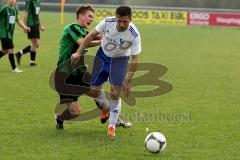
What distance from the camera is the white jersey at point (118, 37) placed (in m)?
7.62

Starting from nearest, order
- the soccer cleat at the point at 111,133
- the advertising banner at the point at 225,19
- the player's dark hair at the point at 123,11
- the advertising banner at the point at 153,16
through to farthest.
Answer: the player's dark hair at the point at 123,11 < the soccer cleat at the point at 111,133 < the advertising banner at the point at 225,19 < the advertising banner at the point at 153,16

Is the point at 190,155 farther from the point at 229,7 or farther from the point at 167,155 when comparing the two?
the point at 229,7

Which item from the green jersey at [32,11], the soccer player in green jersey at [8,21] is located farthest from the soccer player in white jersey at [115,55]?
the green jersey at [32,11]

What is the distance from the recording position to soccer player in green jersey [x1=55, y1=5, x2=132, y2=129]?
7900 millimetres

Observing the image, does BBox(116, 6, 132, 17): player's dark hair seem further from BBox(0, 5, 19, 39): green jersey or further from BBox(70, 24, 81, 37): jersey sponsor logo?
BBox(0, 5, 19, 39): green jersey

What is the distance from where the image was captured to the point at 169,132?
818cm

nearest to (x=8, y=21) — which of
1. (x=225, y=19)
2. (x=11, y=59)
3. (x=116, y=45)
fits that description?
(x=11, y=59)

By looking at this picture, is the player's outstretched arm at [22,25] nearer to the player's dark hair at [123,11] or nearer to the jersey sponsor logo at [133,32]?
the jersey sponsor logo at [133,32]

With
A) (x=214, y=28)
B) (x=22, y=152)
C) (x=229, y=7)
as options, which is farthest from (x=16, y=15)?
(x=229, y=7)

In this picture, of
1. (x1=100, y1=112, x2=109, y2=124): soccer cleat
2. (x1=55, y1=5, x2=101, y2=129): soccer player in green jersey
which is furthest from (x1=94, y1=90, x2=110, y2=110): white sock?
(x1=55, y1=5, x2=101, y2=129): soccer player in green jersey

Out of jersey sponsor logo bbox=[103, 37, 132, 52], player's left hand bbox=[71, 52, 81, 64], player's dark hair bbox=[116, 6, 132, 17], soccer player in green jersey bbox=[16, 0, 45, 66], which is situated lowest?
soccer player in green jersey bbox=[16, 0, 45, 66]

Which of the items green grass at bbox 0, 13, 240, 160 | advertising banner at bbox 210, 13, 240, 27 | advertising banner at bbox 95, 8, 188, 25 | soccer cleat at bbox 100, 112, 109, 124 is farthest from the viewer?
advertising banner at bbox 95, 8, 188, 25

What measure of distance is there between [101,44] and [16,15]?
7036 mm

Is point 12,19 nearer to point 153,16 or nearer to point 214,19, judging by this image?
point 214,19
